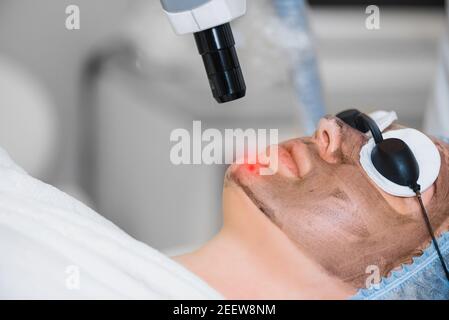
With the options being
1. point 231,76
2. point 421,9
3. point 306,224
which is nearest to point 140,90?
point 421,9

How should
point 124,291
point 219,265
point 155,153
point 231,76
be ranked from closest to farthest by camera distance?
point 231,76, point 124,291, point 219,265, point 155,153

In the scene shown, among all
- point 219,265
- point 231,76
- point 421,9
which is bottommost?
point 421,9

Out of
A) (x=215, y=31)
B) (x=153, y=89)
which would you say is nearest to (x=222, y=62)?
(x=215, y=31)

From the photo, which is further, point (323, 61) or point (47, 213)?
point (323, 61)

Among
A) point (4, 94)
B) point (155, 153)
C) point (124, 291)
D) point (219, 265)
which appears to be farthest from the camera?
point (155, 153)

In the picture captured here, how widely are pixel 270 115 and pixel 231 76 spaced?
1.03 metres

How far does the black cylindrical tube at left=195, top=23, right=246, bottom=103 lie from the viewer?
0.70m

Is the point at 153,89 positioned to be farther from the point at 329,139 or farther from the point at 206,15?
the point at 206,15

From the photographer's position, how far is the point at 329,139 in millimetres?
949

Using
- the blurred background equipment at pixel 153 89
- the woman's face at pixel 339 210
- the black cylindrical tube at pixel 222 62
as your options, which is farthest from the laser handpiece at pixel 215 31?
the blurred background equipment at pixel 153 89

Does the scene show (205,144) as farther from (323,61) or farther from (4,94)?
(4,94)

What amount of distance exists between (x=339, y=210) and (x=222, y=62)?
0.96ft

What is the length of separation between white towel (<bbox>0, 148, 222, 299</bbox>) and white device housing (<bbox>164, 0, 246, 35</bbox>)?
0.98 ft

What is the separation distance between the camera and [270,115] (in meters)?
1.72
